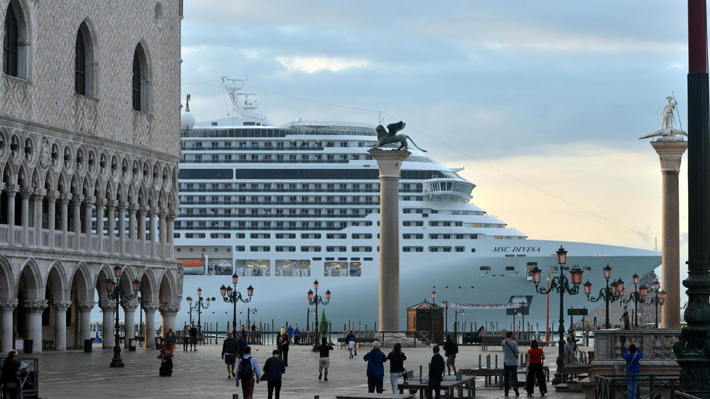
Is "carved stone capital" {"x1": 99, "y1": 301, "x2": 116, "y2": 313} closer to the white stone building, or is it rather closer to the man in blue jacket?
the white stone building

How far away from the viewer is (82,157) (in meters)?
47.4

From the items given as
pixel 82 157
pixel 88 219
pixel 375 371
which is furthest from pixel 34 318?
pixel 375 371

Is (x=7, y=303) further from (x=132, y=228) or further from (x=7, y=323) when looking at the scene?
(x=132, y=228)

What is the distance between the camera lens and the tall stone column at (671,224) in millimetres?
39562

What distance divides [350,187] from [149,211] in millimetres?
34482

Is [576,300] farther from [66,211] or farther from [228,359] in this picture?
[228,359]

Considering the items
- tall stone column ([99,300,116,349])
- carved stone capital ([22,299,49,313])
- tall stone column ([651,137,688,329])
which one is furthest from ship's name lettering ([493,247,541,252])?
carved stone capital ([22,299,49,313])

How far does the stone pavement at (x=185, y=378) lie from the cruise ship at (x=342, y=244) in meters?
39.2

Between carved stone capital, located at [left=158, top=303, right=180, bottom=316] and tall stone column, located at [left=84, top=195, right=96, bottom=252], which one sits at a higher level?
tall stone column, located at [left=84, top=195, right=96, bottom=252]

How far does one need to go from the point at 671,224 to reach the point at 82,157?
21.6 metres

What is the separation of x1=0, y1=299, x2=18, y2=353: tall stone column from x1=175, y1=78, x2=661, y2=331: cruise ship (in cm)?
3979

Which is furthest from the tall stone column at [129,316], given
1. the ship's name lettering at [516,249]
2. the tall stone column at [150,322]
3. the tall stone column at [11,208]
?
the ship's name lettering at [516,249]

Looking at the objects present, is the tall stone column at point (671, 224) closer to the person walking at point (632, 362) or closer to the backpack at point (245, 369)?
the person walking at point (632, 362)

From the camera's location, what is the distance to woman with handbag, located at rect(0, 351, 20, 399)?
18734 mm
